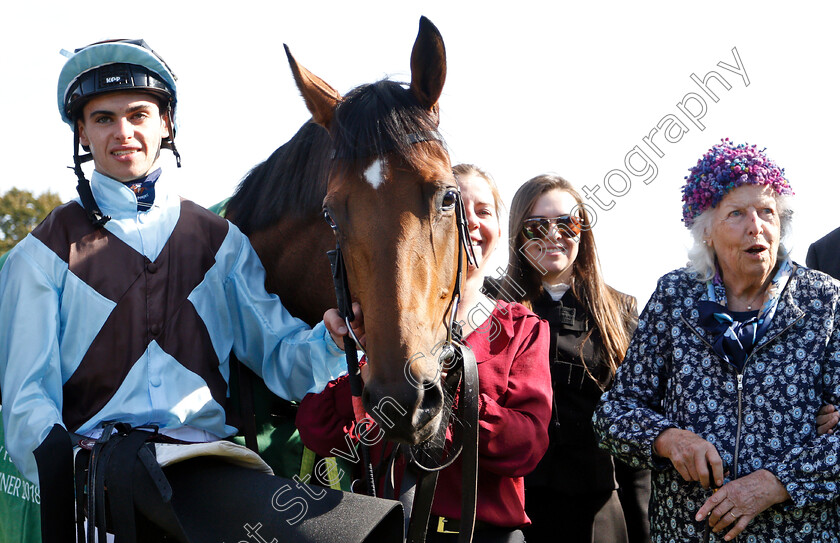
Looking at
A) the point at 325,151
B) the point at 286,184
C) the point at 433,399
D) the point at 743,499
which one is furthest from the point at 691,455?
the point at 286,184

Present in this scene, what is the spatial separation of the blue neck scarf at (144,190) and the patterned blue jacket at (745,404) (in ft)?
6.55

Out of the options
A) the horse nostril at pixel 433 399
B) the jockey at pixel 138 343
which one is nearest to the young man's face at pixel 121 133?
the jockey at pixel 138 343

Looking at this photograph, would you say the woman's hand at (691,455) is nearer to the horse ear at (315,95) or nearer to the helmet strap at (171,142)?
the horse ear at (315,95)

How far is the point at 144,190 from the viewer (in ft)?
9.00

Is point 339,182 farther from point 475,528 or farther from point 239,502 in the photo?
point 475,528

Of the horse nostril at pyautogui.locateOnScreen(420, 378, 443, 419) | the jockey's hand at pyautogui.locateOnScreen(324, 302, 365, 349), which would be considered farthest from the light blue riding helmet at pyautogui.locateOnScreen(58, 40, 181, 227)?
the horse nostril at pyautogui.locateOnScreen(420, 378, 443, 419)

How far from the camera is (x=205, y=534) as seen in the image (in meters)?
2.06

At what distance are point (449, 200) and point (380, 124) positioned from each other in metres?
0.34

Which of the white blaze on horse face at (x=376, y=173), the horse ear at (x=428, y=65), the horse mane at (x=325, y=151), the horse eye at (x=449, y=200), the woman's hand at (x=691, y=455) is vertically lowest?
the woman's hand at (x=691, y=455)

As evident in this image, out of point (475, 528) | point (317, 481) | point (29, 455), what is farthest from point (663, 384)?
point (29, 455)

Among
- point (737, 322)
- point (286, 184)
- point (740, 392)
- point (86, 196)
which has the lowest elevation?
point (740, 392)

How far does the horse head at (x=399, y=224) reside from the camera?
6.57 ft

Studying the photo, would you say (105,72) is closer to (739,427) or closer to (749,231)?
(749,231)

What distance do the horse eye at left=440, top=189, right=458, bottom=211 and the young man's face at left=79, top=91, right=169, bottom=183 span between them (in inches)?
48.4
